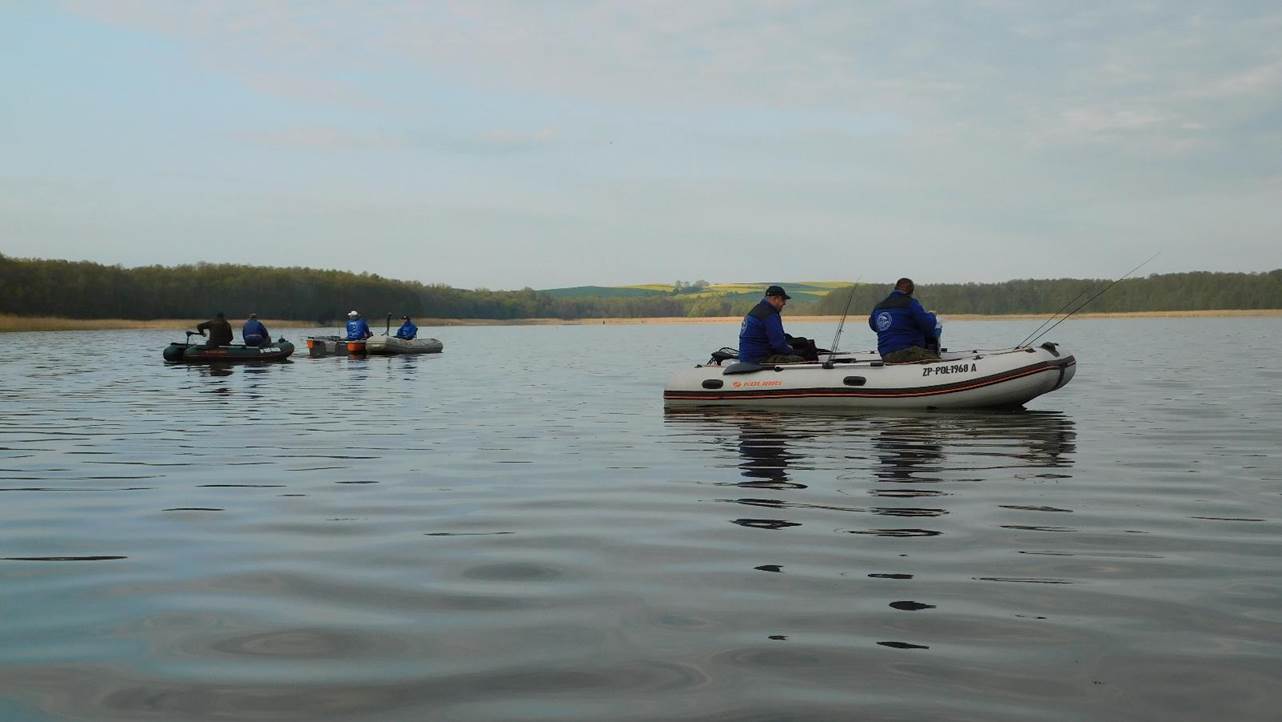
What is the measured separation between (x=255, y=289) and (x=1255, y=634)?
462 ft

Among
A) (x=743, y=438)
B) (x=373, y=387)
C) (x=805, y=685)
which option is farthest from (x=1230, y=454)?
(x=373, y=387)

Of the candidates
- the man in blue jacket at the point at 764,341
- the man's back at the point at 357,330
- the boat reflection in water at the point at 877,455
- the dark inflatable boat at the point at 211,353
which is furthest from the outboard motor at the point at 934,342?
the man's back at the point at 357,330

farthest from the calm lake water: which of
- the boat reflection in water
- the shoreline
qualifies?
the shoreline

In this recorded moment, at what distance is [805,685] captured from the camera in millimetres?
3938

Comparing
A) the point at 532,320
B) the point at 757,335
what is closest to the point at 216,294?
the point at 532,320

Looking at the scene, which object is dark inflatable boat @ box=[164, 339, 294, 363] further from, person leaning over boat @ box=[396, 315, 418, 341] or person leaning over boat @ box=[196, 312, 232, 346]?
person leaning over boat @ box=[396, 315, 418, 341]

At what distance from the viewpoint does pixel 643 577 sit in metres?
5.78

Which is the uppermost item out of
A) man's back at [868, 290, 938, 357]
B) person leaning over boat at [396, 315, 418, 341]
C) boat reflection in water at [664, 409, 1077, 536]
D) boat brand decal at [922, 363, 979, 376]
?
man's back at [868, 290, 938, 357]

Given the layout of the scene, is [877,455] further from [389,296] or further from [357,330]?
[389,296]

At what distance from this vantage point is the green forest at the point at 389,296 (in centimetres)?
11388

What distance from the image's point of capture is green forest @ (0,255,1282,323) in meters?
114

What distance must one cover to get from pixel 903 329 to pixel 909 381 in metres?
0.91

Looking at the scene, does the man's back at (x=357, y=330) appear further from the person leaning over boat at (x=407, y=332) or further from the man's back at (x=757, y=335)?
the man's back at (x=757, y=335)

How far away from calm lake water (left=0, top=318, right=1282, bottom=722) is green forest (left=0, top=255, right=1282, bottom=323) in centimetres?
11071
